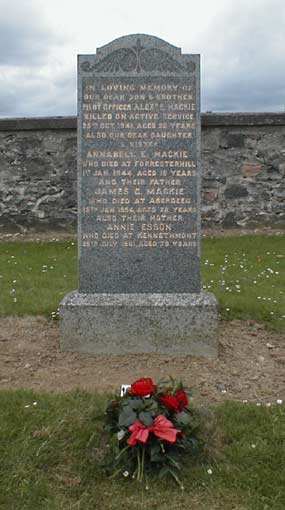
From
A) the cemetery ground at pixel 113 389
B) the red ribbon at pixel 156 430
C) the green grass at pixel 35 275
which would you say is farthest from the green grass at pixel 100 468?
the green grass at pixel 35 275

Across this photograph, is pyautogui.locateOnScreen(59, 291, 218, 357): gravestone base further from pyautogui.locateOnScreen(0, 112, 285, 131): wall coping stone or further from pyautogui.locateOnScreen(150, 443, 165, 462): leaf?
pyautogui.locateOnScreen(0, 112, 285, 131): wall coping stone

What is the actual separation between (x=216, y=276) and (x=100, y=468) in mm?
4276

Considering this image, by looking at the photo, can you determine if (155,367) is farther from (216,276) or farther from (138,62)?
(216,276)

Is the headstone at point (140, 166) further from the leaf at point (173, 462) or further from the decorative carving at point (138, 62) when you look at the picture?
the leaf at point (173, 462)

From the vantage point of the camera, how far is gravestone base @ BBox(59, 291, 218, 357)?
4.43 metres

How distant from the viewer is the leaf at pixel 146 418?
2860mm

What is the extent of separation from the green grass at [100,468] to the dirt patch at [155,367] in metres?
0.39

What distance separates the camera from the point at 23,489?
9.16 feet

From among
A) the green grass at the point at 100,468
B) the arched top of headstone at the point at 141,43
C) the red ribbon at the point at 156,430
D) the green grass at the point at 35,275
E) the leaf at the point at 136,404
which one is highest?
the arched top of headstone at the point at 141,43

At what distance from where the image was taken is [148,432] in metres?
2.82

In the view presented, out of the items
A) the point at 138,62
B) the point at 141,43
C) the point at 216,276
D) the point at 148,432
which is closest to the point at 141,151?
the point at 138,62

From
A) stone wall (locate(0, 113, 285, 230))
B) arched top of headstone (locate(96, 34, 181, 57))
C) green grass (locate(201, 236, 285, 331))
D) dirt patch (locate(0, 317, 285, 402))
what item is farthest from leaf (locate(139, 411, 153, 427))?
stone wall (locate(0, 113, 285, 230))

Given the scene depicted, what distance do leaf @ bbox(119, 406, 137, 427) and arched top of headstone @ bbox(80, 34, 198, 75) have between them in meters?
2.89

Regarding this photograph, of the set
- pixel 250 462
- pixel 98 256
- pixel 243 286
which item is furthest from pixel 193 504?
pixel 243 286
